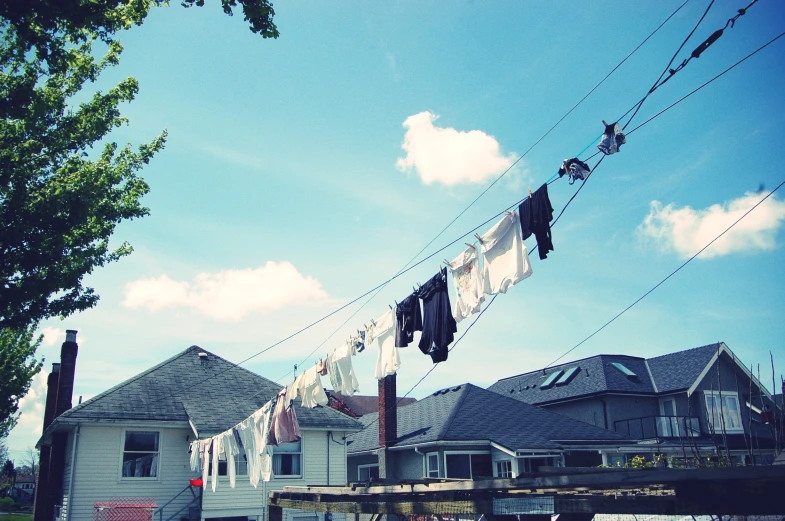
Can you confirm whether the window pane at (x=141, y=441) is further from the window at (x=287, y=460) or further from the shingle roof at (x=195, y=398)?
the window at (x=287, y=460)

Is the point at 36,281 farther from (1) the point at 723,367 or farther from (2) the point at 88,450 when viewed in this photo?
(1) the point at 723,367

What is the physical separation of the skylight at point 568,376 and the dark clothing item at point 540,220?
93.5 ft

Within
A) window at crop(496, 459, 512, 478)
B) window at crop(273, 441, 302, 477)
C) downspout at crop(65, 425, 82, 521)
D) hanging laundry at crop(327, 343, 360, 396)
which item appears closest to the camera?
hanging laundry at crop(327, 343, 360, 396)

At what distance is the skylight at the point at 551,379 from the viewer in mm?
35188

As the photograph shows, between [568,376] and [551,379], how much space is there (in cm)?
153

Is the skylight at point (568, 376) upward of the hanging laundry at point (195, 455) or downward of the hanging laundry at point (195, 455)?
upward

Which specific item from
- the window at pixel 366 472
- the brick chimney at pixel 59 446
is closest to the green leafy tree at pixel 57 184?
the brick chimney at pixel 59 446

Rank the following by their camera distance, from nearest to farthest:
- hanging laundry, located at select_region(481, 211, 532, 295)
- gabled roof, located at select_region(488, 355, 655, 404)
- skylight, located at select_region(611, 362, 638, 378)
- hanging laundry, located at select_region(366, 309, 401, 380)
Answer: hanging laundry, located at select_region(481, 211, 532, 295) < hanging laundry, located at select_region(366, 309, 401, 380) < gabled roof, located at select_region(488, 355, 655, 404) < skylight, located at select_region(611, 362, 638, 378)

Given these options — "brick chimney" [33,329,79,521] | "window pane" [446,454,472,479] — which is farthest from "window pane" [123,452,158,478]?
"window pane" [446,454,472,479]

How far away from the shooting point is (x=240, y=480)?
20.3 meters

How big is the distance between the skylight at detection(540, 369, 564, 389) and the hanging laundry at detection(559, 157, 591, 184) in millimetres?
29688

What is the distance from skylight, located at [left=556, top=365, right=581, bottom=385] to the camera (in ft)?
112

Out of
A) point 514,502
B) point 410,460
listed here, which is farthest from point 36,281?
point 410,460

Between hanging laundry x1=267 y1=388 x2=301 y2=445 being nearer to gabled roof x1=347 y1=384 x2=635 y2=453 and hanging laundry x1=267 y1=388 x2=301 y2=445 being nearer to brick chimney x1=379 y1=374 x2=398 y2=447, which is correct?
gabled roof x1=347 y1=384 x2=635 y2=453
